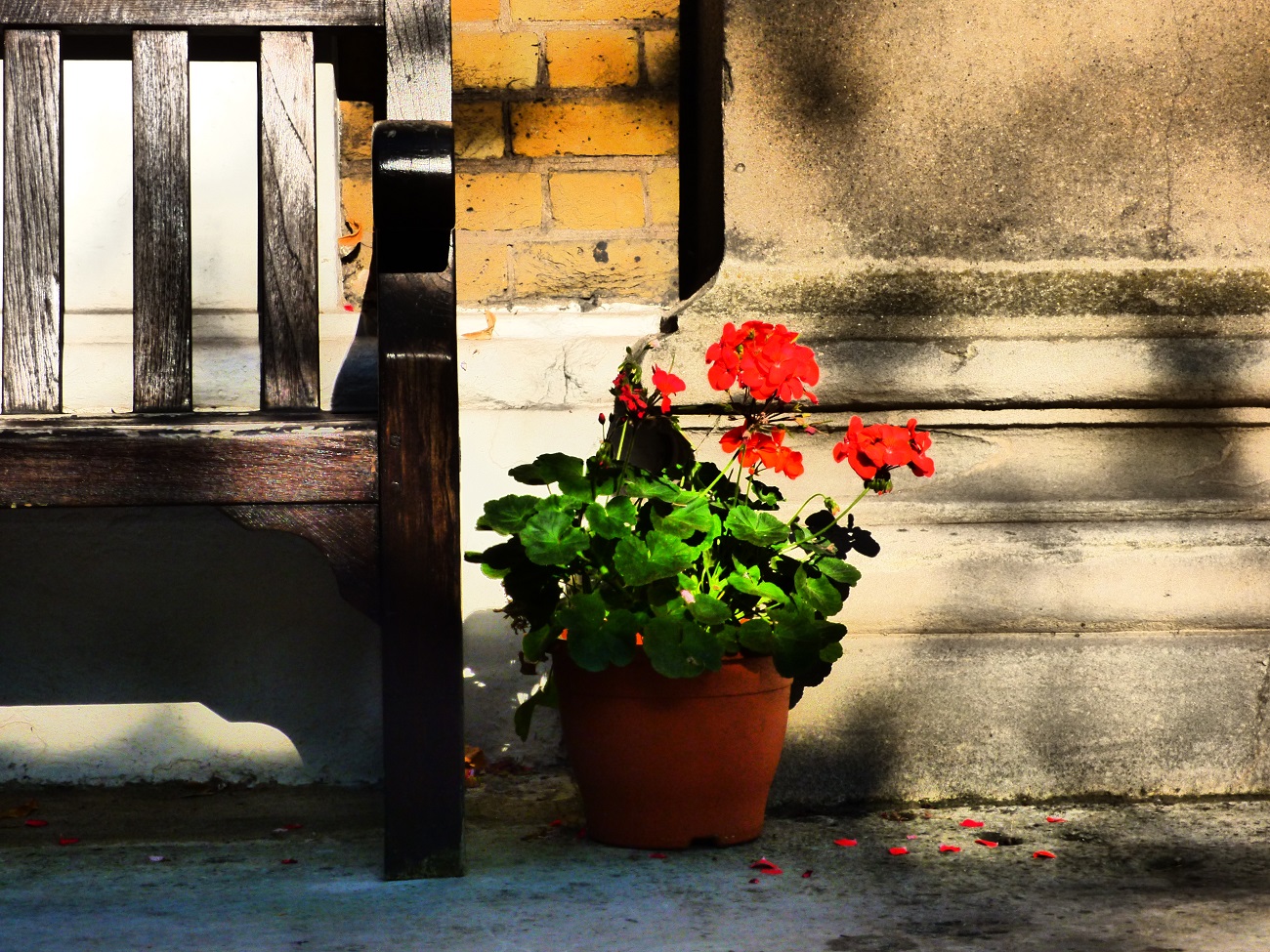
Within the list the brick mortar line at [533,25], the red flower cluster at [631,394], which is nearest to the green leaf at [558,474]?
the red flower cluster at [631,394]

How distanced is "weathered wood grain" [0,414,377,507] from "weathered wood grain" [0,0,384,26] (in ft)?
1.73

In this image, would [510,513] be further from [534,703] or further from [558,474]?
[534,703]

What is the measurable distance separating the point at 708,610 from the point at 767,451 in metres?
0.27

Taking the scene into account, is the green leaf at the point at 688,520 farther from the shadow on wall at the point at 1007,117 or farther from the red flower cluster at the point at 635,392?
the shadow on wall at the point at 1007,117

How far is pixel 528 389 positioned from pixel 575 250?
28 cm

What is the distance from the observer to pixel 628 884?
5.21ft

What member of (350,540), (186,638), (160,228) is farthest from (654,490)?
(186,638)

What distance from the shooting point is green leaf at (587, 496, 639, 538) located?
163 cm

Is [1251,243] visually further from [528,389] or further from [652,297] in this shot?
[528,389]

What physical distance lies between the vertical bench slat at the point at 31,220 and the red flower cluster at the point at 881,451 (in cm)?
105

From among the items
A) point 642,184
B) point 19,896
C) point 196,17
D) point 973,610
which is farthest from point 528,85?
point 19,896

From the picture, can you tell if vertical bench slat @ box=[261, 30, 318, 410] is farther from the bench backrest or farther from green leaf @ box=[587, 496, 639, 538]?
green leaf @ box=[587, 496, 639, 538]

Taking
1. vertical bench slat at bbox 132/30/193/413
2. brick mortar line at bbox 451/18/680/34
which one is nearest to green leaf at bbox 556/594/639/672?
vertical bench slat at bbox 132/30/193/413

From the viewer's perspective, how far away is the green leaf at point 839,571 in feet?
5.57
